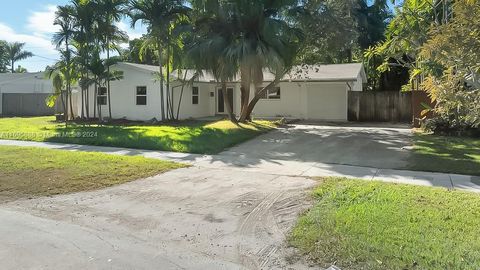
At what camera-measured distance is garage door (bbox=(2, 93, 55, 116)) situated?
33562 millimetres

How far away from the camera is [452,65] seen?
6457 millimetres

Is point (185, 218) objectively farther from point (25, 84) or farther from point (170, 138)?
point (25, 84)

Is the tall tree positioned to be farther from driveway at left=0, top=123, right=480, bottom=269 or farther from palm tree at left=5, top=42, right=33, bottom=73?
driveway at left=0, top=123, right=480, bottom=269

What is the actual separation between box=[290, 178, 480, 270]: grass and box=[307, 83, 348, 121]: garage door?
1691 centimetres

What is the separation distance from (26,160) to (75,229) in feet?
19.2

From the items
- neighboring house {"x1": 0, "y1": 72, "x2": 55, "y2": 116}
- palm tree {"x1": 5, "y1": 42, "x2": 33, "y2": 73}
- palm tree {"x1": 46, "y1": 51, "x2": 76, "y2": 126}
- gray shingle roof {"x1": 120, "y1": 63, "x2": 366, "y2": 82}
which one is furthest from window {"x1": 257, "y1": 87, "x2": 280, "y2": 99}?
palm tree {"x1": 5, "y1": 42, "x2": 33, "y2": 73}

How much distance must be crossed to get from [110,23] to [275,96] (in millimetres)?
10171

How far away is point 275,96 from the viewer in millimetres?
25156

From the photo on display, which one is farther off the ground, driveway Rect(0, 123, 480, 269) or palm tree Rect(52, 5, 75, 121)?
palm tree Rect(52, 5, 75, 121)

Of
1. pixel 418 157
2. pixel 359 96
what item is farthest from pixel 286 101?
pixel 418 157

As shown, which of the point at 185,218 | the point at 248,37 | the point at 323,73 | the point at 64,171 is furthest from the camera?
the point at 323,73

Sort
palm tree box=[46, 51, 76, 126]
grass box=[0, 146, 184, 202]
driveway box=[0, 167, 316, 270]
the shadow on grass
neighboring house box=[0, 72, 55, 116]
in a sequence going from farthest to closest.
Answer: neighboring house box=[0, 72, 55, 116] < palm tree box=[46, 51, 76, 126] < the shadow on grass < grass box=[0, 146, 184, 202] < driveway box=[0, 167, 316, 270]

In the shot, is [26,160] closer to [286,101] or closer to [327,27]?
[327,27]

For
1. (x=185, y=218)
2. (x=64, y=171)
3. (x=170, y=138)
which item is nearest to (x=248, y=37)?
(x=170, y=138)
